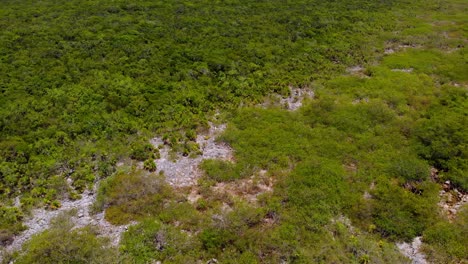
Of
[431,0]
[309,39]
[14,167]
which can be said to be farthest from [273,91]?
[431,0]

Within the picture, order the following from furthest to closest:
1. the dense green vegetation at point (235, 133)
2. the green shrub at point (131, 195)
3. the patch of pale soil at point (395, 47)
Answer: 1. the patch of pale soil at point (395, 47)
2. the green shrub at point (131, 195)
3. the dense green vegetation at point (235, 133)

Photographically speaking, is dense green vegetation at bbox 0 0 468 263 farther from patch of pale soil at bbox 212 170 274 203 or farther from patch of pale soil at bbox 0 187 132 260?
patch of pale soil at bbox 0 187 132 260

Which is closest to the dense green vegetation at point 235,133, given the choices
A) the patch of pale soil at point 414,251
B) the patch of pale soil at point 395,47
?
the patch of pale soil at point 395,47

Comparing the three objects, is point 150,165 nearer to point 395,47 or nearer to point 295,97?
point 295,97

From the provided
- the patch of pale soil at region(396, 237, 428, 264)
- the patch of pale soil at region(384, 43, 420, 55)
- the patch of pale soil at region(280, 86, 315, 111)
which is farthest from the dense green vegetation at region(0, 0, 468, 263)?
the patch of pale soil at region(280, 86, 315, 111)

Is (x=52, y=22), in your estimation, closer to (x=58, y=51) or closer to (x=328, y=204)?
(x=58, y=51)

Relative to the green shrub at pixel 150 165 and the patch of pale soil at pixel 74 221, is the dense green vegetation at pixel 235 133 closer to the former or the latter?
the green shrub at pixel 150 165

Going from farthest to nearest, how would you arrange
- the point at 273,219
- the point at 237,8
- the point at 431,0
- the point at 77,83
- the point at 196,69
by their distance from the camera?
the point at 431,0 < the point at 237,8 < the point at 196,69 < the point at 77,83 < the point at 273,219
